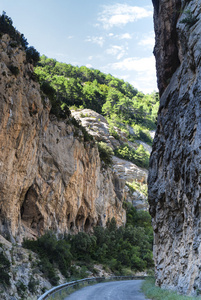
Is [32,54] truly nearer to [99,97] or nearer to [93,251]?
[93,251]

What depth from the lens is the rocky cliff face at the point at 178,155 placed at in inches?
536

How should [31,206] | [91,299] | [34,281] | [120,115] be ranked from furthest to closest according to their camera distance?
[120,115], [31,206], [34,281], [91,299]

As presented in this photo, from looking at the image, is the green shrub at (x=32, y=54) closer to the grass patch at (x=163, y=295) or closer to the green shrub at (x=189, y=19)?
the green shrub at (x=189, y=19)

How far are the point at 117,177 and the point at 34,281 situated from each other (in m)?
40.4

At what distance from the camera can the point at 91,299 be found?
14.0 metres

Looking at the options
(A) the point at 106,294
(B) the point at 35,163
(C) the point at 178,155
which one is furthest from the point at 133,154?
(A) the point at 106,294

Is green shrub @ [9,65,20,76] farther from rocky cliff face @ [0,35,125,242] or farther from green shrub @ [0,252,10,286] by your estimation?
green shrub @ [0,252,10,286]

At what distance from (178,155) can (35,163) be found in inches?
566

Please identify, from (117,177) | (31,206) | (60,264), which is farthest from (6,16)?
(117,177)

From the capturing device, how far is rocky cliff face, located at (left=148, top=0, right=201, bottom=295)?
13611 millimetres

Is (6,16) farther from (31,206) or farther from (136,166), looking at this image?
(136,166)

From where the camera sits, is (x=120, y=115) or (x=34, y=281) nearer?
(x=34, y=281)

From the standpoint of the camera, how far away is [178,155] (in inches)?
667

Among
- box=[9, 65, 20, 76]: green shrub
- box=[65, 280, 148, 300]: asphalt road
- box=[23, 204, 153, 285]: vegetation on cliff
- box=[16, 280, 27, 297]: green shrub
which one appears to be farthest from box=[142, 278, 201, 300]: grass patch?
box=[9, 65, 20, 76]: green shrub
